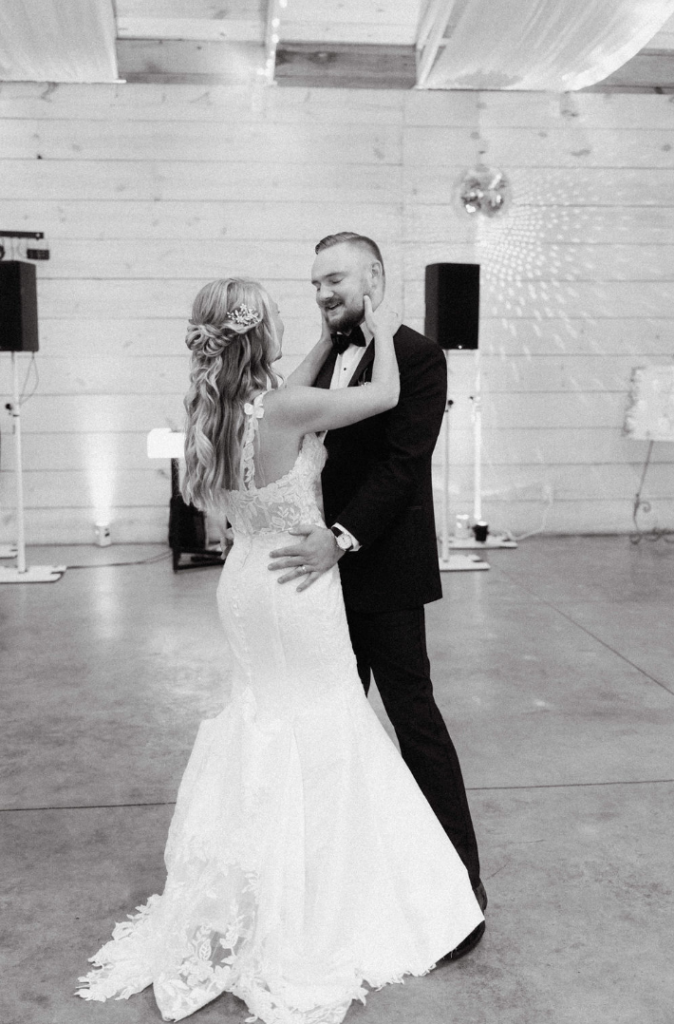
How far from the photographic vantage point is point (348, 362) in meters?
2.19

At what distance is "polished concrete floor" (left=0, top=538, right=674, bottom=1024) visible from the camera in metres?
1.93

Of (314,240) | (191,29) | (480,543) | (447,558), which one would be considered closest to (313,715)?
(447,558)

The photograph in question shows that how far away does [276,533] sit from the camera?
79.3 inches

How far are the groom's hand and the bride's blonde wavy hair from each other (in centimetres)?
16

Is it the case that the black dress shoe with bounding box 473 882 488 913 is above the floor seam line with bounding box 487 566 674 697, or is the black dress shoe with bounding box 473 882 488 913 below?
below

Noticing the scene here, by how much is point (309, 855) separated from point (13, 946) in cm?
66

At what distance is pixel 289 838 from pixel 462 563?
439 centimetres

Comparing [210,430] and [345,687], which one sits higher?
[210,430]

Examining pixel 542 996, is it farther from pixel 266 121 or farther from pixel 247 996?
pixel 266 121

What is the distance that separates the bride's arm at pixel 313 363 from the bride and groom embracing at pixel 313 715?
52mm

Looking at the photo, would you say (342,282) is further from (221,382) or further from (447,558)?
(447,558)

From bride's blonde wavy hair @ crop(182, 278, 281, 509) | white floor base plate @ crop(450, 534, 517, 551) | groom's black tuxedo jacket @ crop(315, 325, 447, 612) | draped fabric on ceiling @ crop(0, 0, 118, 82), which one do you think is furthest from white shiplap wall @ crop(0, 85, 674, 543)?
bride's blonde wavy hair @ crop(182, 278, 281, 509)

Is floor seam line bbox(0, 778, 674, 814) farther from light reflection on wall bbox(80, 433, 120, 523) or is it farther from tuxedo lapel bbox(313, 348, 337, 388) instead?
light reflection on wall bbox(80, 433, 120, 523)

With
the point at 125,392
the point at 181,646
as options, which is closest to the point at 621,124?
the point at 125,392
